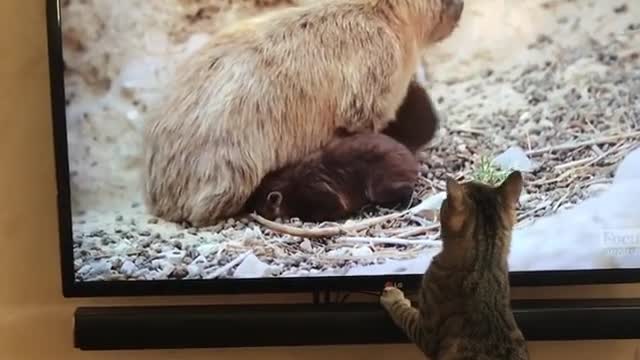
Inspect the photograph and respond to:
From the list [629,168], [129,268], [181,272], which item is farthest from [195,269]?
[629,168]

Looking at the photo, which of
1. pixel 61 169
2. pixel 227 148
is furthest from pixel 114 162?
pixel 227 148

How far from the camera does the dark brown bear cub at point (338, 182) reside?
5.82 feet

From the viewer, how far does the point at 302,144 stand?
5.83 feet

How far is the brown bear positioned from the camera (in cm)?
176

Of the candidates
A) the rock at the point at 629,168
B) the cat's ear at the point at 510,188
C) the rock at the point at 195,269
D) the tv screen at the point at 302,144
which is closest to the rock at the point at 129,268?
the tv screen at the point at 302,144

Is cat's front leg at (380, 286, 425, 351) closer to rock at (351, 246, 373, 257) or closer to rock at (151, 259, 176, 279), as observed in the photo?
rock at (351, 246, 373, 257)

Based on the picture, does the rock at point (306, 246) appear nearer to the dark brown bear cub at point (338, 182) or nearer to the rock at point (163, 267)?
the dark brown bear cub at point (338, 182)

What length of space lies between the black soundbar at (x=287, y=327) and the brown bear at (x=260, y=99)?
0.68 ft

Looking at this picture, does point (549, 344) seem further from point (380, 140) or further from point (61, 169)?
point (61, 169)

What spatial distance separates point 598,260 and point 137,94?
95 cm

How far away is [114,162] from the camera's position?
5.82 ft

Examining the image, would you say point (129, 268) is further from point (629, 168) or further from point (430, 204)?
point (629, 168)

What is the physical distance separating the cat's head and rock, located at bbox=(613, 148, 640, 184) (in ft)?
1.16

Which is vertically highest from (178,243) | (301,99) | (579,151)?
(301,99)
